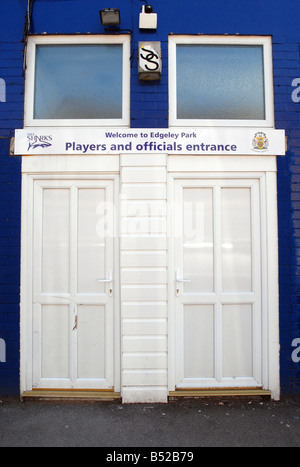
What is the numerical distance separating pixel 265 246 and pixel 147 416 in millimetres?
2141

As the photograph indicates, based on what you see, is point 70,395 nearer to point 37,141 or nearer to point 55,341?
point 55,341

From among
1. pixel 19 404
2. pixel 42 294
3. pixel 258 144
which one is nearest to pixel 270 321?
pixel 258 144

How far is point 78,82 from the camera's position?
3.89 m

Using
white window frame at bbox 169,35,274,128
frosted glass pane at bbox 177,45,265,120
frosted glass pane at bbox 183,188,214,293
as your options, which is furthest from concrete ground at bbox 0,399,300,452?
frosted glass pane at bbox 177,45,265,120

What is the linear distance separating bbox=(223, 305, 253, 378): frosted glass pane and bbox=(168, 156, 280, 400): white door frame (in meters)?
0.15

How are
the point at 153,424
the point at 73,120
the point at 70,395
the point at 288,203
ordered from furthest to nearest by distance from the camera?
1. the point at 73,120
2. the point at 288,203
3. the point at 70,395
4. the point at 153,424

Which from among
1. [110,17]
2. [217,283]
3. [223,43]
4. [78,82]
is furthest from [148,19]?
[217,283]

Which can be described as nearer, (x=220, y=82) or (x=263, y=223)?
(x=263, y=223)

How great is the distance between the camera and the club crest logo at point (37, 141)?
3.67m

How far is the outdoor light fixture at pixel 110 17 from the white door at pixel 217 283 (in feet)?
6.16

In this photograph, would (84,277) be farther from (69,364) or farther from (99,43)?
(99,43)

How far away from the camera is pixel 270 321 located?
3.65 meters

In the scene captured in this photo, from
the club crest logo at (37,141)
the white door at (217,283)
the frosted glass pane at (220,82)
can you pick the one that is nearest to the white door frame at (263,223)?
the white door at (217,283)

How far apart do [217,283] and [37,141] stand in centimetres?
253
